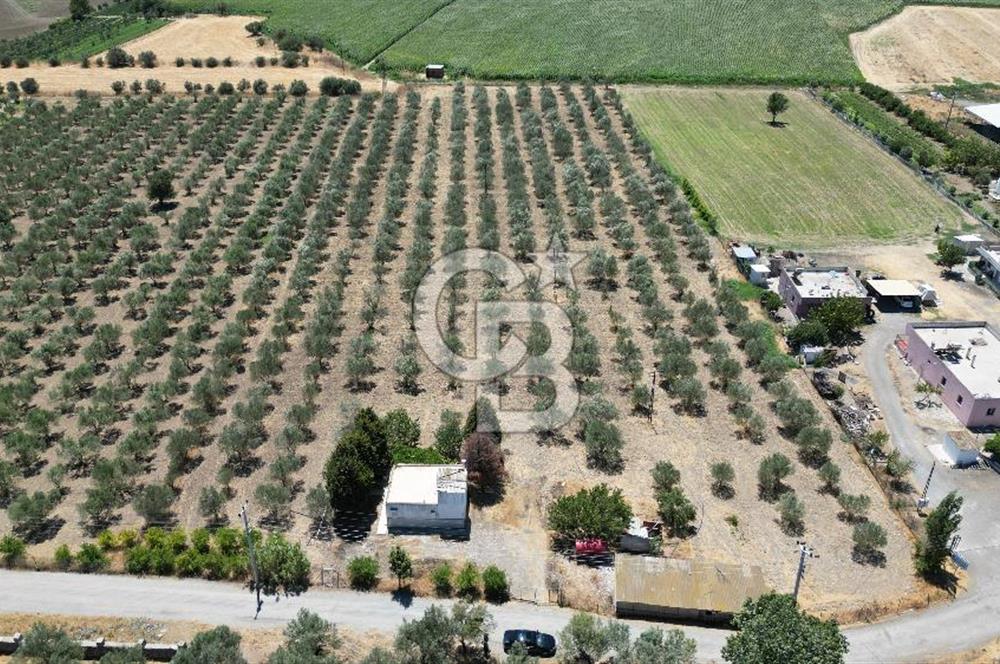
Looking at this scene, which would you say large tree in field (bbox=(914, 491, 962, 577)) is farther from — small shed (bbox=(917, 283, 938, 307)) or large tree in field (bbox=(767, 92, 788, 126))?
large tree in field (bbox=(767, 92, 788, 126))

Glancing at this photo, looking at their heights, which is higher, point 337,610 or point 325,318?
point 325,318

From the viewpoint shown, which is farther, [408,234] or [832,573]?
[408,234]

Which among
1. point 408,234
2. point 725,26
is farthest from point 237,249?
point 725,26

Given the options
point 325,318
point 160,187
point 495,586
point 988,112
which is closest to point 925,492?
point 495,586

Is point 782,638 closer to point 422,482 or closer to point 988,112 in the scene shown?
point 422,482

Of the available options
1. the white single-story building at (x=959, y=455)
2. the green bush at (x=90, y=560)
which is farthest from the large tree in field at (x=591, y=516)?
the green bush at (x=90, y=560)

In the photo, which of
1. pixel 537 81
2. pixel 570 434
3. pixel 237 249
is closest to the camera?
pixel 570 434

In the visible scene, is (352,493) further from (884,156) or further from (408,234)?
(884,156)
